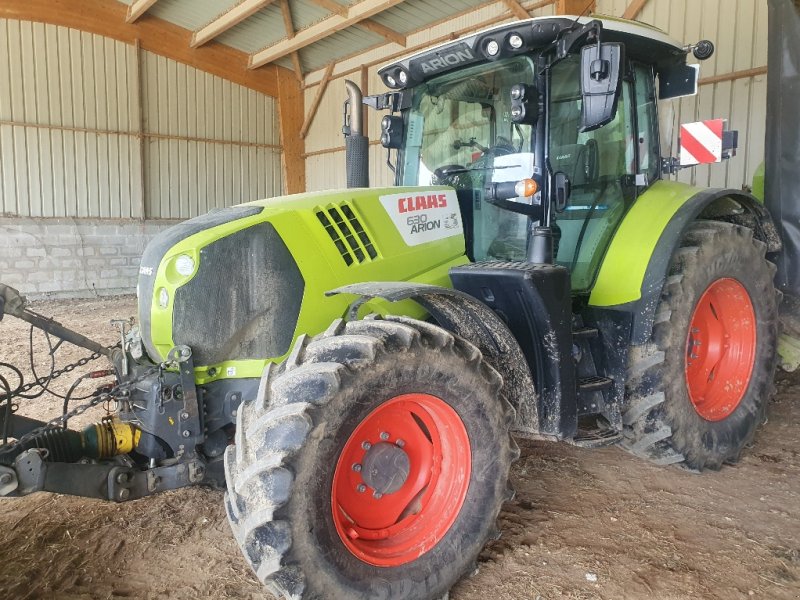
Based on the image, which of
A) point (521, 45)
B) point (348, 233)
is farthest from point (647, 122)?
point (348, 233)

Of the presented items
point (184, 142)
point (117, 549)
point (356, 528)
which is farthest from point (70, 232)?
point (356, 528)

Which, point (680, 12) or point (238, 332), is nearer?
point (238, 332)

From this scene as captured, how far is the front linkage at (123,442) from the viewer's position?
2.24 meters

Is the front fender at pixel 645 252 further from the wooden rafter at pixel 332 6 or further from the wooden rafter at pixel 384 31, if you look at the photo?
the wooden rafter at pixel 384 31

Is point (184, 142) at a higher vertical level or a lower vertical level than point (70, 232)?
higher

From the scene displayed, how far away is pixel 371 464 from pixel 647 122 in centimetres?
250

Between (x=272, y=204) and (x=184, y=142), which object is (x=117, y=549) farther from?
(x=184, y=142)

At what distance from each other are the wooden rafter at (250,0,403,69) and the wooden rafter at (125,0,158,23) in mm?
2527

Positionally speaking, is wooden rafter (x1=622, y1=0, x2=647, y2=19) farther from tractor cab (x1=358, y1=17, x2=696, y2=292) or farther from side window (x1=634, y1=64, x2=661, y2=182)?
side window (x1=634, y1=64, x2=661, y2=182)

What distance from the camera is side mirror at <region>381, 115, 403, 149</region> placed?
3.58 m

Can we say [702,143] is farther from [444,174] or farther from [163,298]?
[163,298]

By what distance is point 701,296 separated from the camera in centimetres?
337

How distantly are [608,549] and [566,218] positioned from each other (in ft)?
5.20

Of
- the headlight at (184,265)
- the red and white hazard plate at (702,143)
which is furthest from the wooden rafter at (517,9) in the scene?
the headlight at (184,265)
